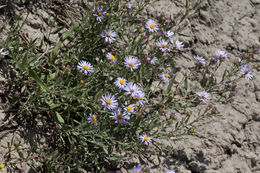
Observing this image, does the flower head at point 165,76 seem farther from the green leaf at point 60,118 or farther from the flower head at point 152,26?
the green leaf at point 60,118

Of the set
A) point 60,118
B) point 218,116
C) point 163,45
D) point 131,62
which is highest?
point 163,45

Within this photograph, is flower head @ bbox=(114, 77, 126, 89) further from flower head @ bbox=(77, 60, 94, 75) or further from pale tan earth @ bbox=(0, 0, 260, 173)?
pale tan earth @ bbox=(0, 0, 260, 173)

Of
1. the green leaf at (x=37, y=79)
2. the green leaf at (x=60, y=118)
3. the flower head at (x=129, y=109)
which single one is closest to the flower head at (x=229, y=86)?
the flower head at (x=129, y=109)

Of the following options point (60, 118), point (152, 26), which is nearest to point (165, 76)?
point (152, 26)

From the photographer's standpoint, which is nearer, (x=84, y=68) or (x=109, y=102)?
(x=109, y=102)

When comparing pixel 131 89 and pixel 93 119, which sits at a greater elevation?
pixel 131 89

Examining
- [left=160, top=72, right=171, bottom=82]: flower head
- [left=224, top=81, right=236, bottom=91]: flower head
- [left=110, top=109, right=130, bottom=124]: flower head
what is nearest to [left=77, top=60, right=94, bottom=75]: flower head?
[left=110, top=109, right=130, bottom=124]: flower head

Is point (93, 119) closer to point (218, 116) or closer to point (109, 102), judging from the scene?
point (109, 102)

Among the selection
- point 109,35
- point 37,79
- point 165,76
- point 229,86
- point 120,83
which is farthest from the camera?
point 165,76
